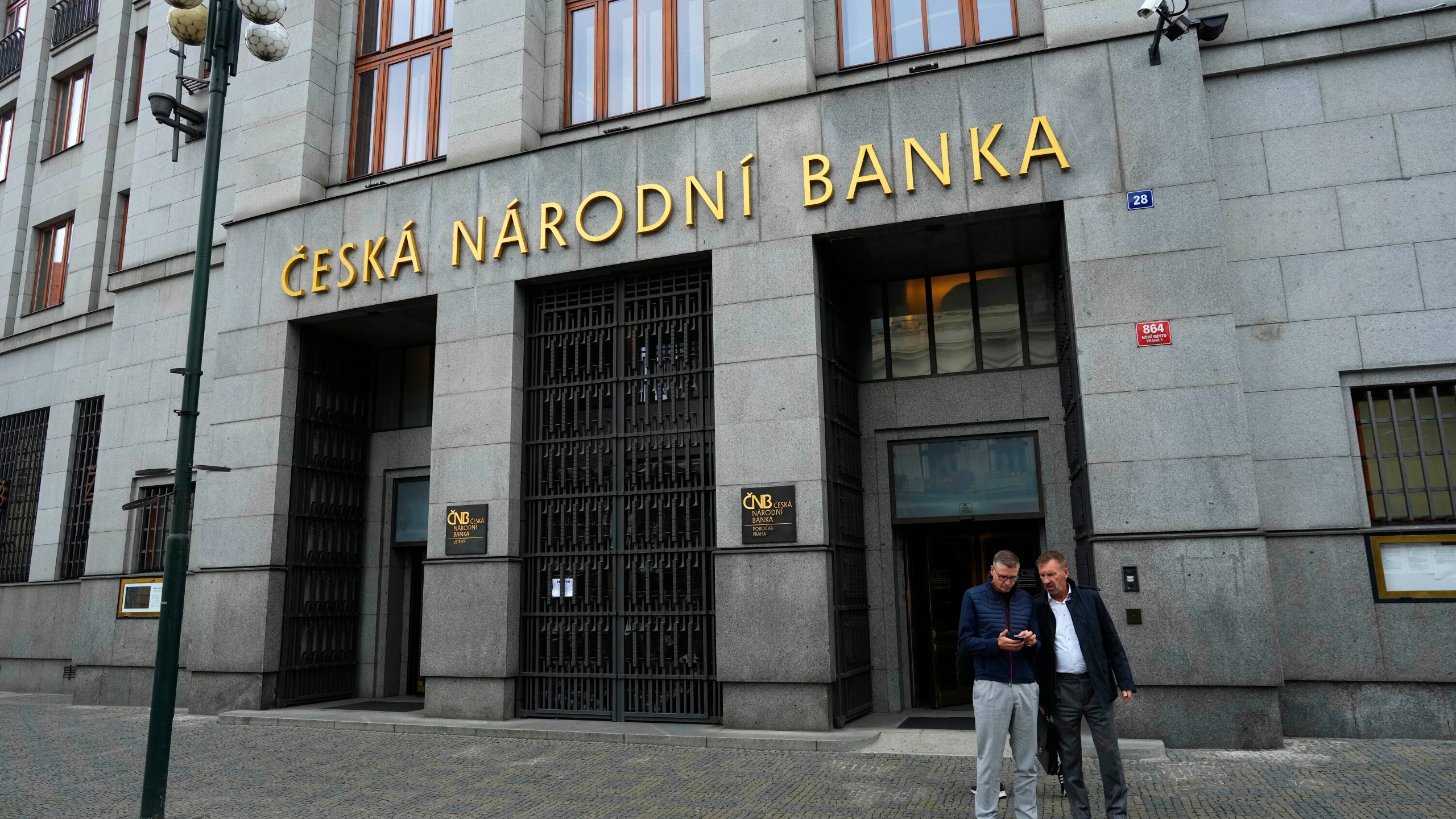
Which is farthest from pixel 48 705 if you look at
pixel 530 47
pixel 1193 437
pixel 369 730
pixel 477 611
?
pixel 1193 437

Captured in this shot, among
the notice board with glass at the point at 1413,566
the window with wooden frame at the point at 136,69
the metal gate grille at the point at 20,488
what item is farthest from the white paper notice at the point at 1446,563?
the metal gate grille at the point at 20,488

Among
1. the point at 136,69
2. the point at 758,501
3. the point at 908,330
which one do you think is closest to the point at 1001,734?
the point at 758,501

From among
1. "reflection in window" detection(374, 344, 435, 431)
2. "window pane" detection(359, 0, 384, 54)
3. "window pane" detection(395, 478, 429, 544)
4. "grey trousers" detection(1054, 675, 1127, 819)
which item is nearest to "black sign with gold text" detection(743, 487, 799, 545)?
"grey trousers" detection(1054, 675, 1127, 819)

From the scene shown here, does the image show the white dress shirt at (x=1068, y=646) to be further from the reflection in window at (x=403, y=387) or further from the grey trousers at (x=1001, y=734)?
the reflection in window at (x=403, y=387)

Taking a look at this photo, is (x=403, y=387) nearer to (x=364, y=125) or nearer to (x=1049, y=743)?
(x=364, y=125)

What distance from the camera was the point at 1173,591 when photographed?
10820 millimetres

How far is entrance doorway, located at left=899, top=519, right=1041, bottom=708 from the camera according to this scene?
1377cm

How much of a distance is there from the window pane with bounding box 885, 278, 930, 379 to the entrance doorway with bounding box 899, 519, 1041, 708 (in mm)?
2389

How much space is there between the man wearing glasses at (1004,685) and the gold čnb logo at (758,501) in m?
5.19

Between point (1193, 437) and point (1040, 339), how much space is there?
3270 mm

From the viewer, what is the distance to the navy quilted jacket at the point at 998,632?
7176 mm

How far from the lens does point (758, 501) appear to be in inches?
491

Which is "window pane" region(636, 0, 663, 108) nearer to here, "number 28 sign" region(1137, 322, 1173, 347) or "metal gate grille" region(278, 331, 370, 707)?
"metal gate grille" region(278, 331, 370, 707)

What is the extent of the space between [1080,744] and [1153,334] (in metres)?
5.84
